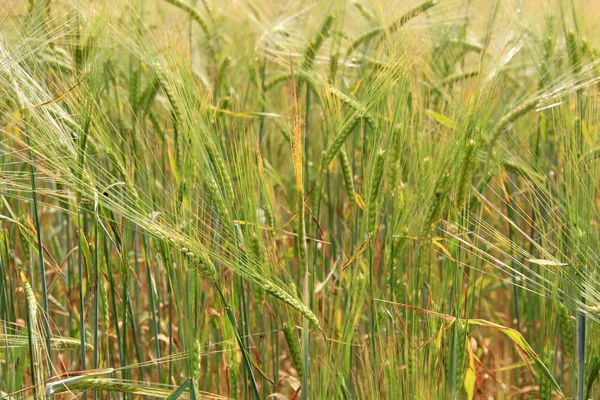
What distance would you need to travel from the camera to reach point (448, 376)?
1.24m

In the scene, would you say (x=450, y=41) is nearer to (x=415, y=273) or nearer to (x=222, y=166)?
(x=415, y=273)

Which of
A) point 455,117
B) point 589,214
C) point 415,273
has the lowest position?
point 415,273

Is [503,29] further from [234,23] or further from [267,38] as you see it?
[234,23]

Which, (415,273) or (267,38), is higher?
(267,38)

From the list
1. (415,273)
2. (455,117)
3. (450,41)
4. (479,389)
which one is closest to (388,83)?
(455,117)

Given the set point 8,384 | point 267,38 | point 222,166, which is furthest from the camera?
point 267,38

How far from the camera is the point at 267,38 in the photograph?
2.09 m

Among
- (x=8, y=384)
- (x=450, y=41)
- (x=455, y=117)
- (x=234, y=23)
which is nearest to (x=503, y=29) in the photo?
(x=450, y=41)

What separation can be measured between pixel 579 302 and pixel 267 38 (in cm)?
125

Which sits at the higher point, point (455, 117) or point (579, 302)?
point (455, 117)

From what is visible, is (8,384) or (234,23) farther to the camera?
(234,23)

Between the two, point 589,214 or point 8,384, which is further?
point 8,384

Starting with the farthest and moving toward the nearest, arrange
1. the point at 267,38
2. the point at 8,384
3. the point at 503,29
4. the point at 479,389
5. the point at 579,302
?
the point at 267,38, the point at 503,29, the point at 479,389, the point at 8,384, the point at 579,302

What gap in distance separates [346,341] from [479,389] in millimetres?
415
